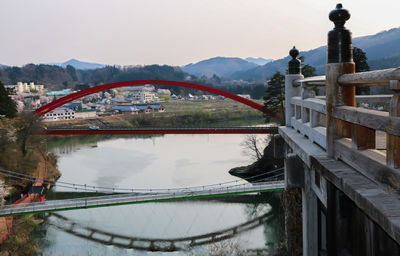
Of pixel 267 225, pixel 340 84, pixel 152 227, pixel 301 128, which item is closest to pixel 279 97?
pixel 267 225

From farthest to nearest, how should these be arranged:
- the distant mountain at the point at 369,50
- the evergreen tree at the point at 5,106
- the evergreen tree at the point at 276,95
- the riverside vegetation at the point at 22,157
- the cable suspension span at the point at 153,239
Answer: the distant mountain at the point at 369,50 → the evergreen tree at the point at 5,106 → the evergreen tree at the point at 276,95 → the riverside vegetation at the point at 22,157 → the cable suspension span at the point at 153,239

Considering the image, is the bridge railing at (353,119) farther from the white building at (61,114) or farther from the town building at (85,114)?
the town building at (85,114)

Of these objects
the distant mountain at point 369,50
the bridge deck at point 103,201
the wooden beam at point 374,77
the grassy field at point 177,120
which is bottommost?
the bridge deck at point 103,201

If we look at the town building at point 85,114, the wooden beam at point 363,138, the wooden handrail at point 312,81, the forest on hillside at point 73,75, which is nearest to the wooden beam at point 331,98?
the wooden beam at point 363,138

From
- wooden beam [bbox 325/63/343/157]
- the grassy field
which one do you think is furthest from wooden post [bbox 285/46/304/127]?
the grassy field

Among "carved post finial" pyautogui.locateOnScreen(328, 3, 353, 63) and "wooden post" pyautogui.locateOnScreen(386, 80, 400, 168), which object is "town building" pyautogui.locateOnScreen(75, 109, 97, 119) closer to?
"carved post finial" pyautogui.locateOnScreen(328, 3, 353, 63)

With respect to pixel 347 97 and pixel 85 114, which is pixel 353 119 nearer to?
pixel 347 97
